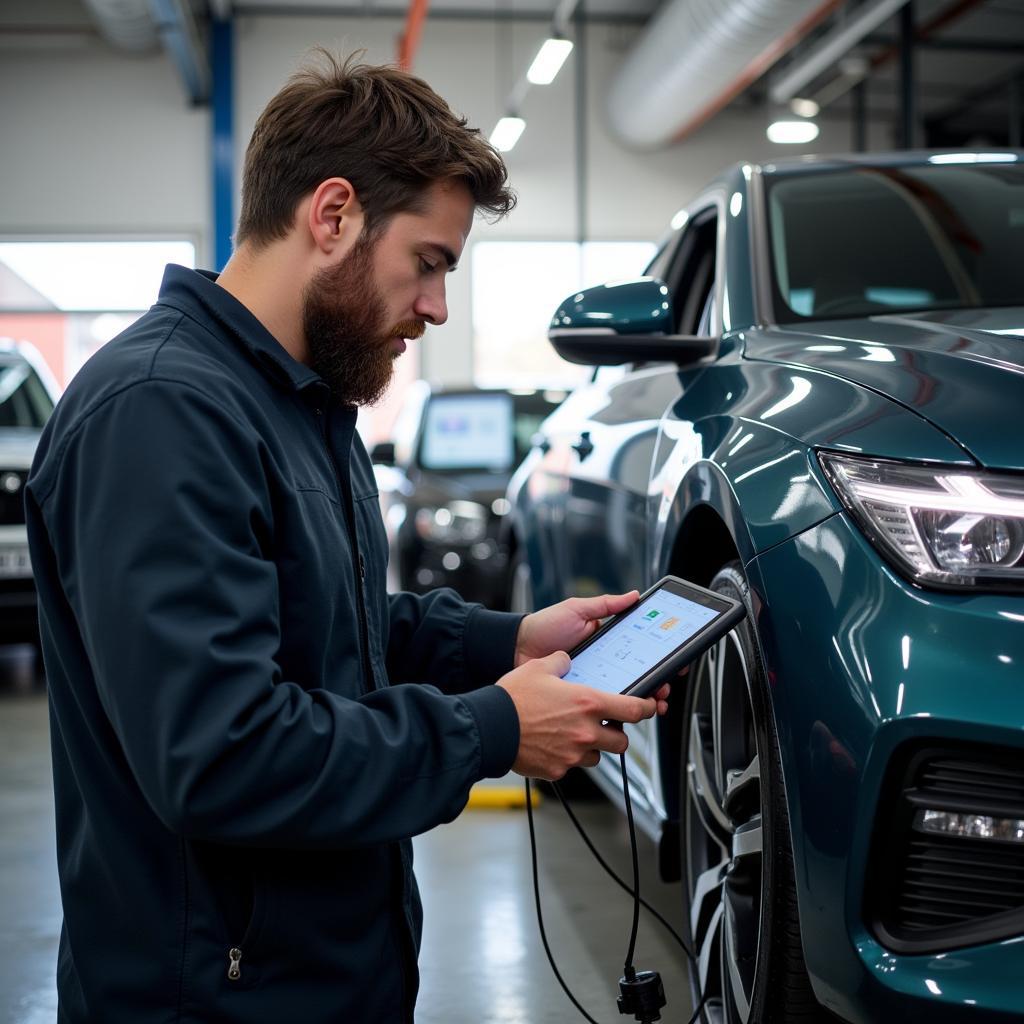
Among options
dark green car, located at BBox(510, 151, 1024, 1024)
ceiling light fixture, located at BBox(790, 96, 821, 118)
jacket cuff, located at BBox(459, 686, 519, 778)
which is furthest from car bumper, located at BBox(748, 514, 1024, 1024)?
ceiling light fixture, located at BBox(790, 96, 821, 118)

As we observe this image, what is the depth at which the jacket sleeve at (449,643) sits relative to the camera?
1.74 metres

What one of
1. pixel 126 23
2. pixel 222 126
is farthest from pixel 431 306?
pixel 222 126

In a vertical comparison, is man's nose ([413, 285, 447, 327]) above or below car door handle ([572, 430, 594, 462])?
above

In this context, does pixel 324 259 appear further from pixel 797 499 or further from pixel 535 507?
pixel 535 507

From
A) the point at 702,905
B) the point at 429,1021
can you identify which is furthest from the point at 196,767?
the point at 429,1021

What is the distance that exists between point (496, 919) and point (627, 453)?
40.9 inches

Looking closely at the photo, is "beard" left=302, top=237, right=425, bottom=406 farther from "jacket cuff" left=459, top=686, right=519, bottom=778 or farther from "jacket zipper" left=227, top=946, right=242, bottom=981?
"jacket zipper" left=227, top=946, right=242, bottom=981

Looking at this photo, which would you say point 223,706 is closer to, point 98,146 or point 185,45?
point 185,45

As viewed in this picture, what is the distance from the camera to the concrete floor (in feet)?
7.80

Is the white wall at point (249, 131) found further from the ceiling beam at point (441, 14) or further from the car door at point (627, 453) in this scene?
the car door at point (627, 453)

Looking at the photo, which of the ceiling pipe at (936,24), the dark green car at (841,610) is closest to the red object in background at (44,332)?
the ceiling pipe at (936,24)

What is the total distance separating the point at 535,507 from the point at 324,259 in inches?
87.4

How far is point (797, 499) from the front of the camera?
1537 mm

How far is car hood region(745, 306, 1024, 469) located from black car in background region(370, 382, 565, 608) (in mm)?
3663
